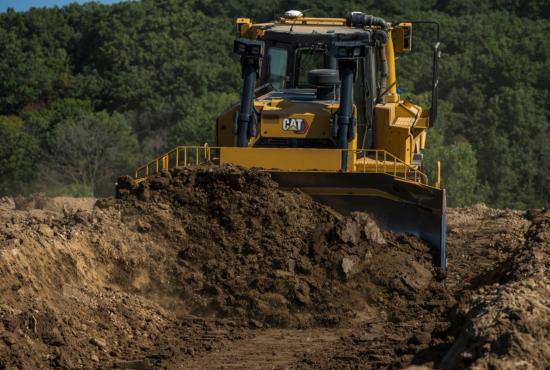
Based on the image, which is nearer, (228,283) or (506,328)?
(506,328)

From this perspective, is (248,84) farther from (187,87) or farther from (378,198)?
(187,87)

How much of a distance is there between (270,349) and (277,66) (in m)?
5.00

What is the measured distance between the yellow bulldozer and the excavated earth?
0.86 ft

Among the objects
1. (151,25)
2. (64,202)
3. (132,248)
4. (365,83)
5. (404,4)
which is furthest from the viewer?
(404,4)

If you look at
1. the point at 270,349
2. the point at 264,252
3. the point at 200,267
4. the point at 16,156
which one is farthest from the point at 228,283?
the point at 16,156

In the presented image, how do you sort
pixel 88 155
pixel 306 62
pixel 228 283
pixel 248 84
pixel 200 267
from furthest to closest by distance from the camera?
pixel 88 155 < pixel 306 62 < pixel 248 84 < pixel 200 267 < pixel 228 283

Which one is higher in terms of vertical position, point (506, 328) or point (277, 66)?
point (277, 66)

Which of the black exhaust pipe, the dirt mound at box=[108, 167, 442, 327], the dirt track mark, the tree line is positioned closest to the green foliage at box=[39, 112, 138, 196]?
the tree line

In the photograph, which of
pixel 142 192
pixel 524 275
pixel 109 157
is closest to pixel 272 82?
pixel 142 192

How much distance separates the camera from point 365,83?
14.6 metres

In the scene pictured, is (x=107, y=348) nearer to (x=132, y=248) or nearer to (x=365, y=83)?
(x=132, y=248)

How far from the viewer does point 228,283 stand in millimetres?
12086

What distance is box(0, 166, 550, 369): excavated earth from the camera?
33.1ft

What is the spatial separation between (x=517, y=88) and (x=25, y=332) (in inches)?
1665
